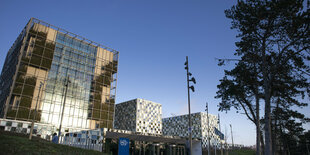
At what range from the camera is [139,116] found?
76.2m

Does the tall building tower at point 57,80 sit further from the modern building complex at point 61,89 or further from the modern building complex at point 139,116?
the modern building complex at point 139,116

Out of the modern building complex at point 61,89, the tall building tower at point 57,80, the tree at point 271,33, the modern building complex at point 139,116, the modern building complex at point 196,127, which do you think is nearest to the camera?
the tree at point 271,33

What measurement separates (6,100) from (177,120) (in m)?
71.7

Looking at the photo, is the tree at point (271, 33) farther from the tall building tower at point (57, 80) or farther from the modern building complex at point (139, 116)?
the modern building complex at point (139, 116)

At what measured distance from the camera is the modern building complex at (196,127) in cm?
8931

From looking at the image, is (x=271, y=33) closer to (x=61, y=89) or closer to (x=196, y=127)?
(x=61, y=89)

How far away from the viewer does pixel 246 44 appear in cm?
1878

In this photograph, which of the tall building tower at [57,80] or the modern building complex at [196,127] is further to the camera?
the modern building complex at [196,127]

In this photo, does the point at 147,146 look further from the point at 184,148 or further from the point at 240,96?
the point at 240,96

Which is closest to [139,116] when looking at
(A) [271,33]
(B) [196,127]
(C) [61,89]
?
(B) [196,127]

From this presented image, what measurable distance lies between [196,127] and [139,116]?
2845 cm

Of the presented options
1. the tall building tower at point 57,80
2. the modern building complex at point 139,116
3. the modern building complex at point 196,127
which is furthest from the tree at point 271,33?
the modern building complex at point 196,127

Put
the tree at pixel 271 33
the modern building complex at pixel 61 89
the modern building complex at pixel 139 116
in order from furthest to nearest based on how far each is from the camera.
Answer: the modern building complex at pixel 139 116 → the modern building complex at pixel 61 89 → the tree at pixel 271 33

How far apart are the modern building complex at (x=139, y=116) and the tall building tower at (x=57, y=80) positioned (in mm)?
22736
